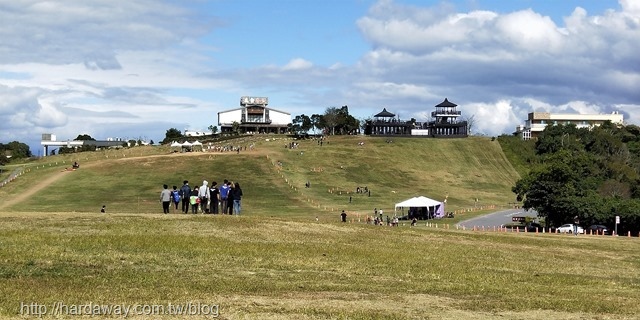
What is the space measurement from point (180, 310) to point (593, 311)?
11455 mm

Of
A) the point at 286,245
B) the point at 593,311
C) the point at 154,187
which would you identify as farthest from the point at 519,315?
the point at 154,187

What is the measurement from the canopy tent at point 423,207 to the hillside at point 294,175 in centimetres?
822

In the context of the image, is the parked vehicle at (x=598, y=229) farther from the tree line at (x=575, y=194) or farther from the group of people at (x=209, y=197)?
the group of people at (x=209, y=197)

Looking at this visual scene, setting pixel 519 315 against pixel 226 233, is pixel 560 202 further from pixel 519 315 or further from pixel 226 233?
pixel 519 315

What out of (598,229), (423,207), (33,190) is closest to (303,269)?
(598,229)

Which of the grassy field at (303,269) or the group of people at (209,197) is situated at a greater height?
the group of people at (209,197)

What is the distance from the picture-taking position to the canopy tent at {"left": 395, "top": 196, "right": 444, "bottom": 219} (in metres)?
89.0

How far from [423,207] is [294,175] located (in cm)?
4107

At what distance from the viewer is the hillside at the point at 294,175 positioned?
99125 millimetres

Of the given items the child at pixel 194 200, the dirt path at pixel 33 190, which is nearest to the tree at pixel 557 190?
the child at pixel 194 200

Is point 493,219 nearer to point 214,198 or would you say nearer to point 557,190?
point 557,190

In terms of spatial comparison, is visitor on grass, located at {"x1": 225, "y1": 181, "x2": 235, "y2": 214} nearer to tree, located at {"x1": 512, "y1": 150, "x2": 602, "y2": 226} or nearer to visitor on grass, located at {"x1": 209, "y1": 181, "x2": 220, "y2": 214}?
visitor on grass, located at {"x1": 209, "y1": 181, "x2": 220, "y2": 214}

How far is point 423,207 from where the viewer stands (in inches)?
3593

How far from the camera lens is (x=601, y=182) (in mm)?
111625
